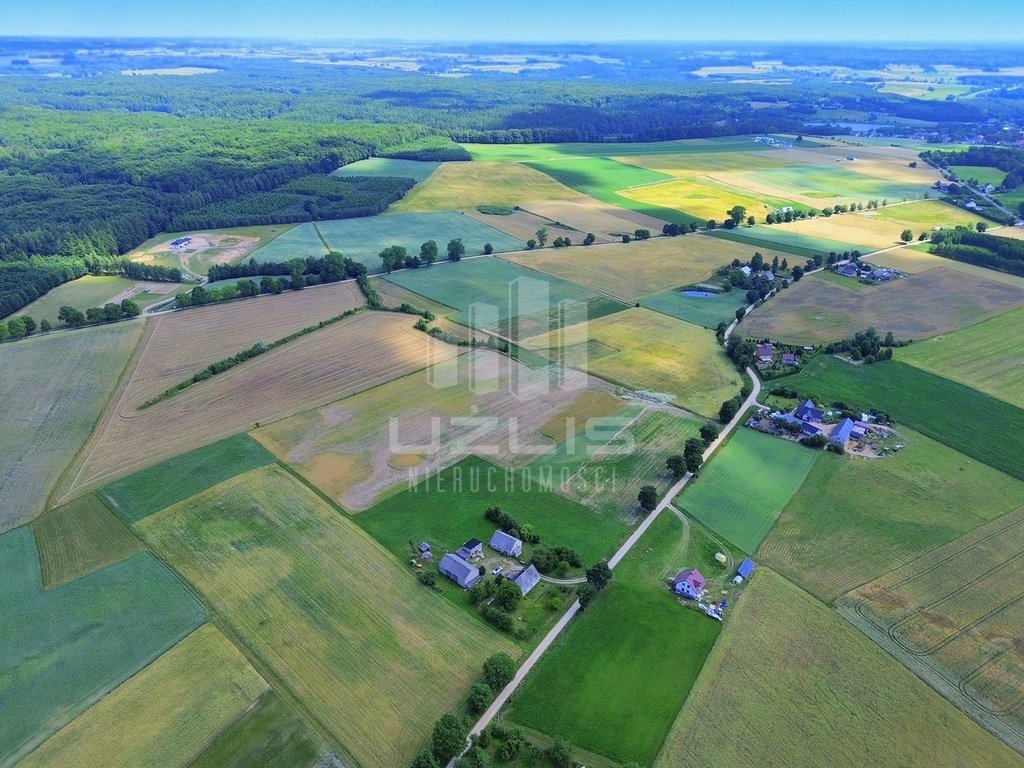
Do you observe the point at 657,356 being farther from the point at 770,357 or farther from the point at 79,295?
the point at 79,295

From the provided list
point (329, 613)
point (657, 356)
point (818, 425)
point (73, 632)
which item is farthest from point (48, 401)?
point (818, 425)

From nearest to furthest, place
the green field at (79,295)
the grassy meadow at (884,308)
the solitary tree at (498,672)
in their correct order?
the solitary tree at (498,672)
the grassy meadow at (884,308)
the green field at (79,295)

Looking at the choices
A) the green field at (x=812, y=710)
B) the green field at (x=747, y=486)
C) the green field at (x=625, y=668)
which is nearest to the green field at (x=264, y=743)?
the green field at (x=625, y=668)

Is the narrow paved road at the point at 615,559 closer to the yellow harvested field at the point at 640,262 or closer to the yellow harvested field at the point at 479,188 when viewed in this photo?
the yellow harvested field at the point at 640,262

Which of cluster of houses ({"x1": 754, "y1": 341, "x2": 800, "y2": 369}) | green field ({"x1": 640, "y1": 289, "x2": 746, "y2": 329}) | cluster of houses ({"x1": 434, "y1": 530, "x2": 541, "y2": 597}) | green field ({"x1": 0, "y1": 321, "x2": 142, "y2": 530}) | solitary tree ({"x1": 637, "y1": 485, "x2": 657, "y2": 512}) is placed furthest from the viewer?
green field ({"x1": 640, "y1": 289, "x2": 746, "y2": 329})

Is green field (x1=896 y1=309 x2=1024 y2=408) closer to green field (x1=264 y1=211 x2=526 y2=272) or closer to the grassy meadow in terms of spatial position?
the grassy meadow

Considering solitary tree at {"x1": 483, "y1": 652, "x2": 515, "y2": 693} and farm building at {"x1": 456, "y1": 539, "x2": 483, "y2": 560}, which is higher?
solitary tree at {"x1": 483, "y1": 652, "x2": 515, "y2": 693}

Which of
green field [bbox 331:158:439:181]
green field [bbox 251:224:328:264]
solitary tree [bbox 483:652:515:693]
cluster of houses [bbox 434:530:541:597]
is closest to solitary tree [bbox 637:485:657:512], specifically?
cluster of houses [bbox 434:530:541:597]
